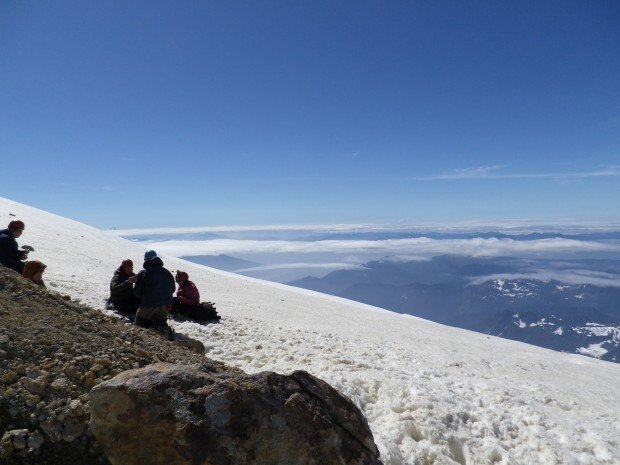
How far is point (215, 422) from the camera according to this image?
402 cm

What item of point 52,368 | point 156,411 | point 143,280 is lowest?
point 156,411

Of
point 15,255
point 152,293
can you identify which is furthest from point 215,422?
point 15,255

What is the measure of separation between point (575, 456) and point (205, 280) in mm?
23691

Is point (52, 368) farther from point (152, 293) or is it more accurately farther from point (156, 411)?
point (152, 293)

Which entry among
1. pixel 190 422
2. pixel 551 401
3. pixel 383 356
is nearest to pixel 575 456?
pixel 551 401

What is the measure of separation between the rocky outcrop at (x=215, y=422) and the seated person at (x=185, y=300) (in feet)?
28.9

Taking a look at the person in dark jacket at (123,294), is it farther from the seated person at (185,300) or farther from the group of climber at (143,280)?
the seated person at (185,300)

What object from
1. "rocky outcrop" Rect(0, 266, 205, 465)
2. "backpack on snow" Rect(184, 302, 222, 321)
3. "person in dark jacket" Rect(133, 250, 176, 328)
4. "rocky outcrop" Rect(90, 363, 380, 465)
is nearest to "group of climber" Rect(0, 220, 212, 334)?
"person in dark jacket" Rect(133, 250, 176, 328)

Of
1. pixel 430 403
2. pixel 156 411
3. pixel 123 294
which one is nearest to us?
pixel 156 411

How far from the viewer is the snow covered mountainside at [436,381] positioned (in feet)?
22.5

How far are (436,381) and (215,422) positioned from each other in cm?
729

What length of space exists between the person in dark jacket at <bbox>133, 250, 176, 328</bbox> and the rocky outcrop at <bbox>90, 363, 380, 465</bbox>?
575cm

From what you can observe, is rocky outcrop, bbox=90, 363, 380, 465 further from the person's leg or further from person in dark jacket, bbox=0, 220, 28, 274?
person in dark jacket, bbox=0, 220, 28, 274

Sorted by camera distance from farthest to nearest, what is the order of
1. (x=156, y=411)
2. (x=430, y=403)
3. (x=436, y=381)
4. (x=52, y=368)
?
(x=436, y=381)
(x=430, y=403)
(x=52, y=368)
(x=156, y=411)
